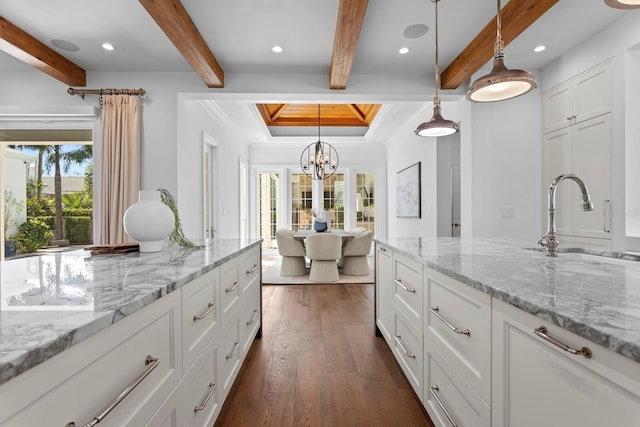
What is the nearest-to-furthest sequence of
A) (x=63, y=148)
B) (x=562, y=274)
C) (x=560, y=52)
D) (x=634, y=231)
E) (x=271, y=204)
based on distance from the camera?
(x=562, y=274) < (x=634, y=231) < (x=560, y=52) < (x=63, y=148) < (x=271, y=204)

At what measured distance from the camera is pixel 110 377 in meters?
0.71

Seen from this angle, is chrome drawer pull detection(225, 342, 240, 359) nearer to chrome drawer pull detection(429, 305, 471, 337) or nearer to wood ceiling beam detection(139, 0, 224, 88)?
chrome drawer pull detection(429, 305, 471, 337)

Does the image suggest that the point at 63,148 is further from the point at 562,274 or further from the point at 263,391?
the point at 562,274

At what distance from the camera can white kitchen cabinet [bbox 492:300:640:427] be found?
557 millimetres

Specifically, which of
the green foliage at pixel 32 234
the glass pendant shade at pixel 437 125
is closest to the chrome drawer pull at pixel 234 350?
the glass pendant shade at pixel 437 125

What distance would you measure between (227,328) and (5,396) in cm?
127

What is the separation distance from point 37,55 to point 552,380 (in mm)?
4330

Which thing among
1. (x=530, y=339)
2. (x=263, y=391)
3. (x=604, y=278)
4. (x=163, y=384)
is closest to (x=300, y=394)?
(x=263, y=391)

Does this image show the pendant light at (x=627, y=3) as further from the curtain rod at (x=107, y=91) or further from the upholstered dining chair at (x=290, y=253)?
the upholstered dining chair at (x=290, y=253)

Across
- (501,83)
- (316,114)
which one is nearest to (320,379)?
(501,83)

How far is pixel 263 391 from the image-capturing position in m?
1.90

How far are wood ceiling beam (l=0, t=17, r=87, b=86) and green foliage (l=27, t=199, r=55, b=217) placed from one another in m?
1.60

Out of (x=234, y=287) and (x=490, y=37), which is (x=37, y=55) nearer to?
→ (x=234, y=287)

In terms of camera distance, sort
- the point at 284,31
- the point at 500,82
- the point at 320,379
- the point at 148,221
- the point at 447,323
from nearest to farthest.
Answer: the point at 447,323
the point at 500,82
the point at 148,221
the point at 320,379
the point at 284,31
